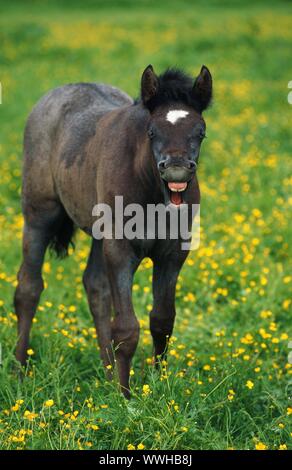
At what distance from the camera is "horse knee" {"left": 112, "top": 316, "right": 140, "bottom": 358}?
180 inches

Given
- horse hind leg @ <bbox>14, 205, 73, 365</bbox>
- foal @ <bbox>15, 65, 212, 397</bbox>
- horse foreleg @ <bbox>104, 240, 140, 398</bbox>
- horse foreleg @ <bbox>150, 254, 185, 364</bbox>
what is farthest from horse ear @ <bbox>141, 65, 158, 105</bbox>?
horse hind leg @ <bbox>14, 205, 73, 365</bbox>

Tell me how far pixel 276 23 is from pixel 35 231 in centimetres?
2126

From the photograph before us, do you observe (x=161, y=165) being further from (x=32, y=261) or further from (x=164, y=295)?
(x=32, y=261)

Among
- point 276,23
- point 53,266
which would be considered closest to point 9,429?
point 53,266

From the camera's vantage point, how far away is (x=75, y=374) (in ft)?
17.3

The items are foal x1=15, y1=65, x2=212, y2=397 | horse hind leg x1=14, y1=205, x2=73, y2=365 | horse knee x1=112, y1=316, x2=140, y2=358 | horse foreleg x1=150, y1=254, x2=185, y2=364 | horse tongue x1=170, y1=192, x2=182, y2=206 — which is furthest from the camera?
horse hind leg x1=14, y1=205, x2=73, y2=365

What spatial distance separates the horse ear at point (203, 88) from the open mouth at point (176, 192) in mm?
605

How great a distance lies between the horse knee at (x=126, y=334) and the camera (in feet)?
15.0

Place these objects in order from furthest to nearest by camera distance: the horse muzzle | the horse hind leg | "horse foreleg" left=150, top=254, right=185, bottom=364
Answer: the horse hind leg → "horse foreleg" left=150, top=254, right=185, bottom=364 → the horse muzzle

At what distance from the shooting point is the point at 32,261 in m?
5.71

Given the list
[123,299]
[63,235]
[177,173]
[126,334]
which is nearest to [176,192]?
[177,173]

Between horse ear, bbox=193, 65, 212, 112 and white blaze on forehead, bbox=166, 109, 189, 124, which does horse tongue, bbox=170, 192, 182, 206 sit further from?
horse ear, bbox=193, 65, 212, 112

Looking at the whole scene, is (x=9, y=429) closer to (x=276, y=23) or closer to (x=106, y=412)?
(x=106, y=412)

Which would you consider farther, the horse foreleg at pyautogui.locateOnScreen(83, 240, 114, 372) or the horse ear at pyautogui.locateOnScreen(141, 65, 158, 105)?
the horse foreleg at pyautogui.locateOnScreen(83, 240, 114, 372)
